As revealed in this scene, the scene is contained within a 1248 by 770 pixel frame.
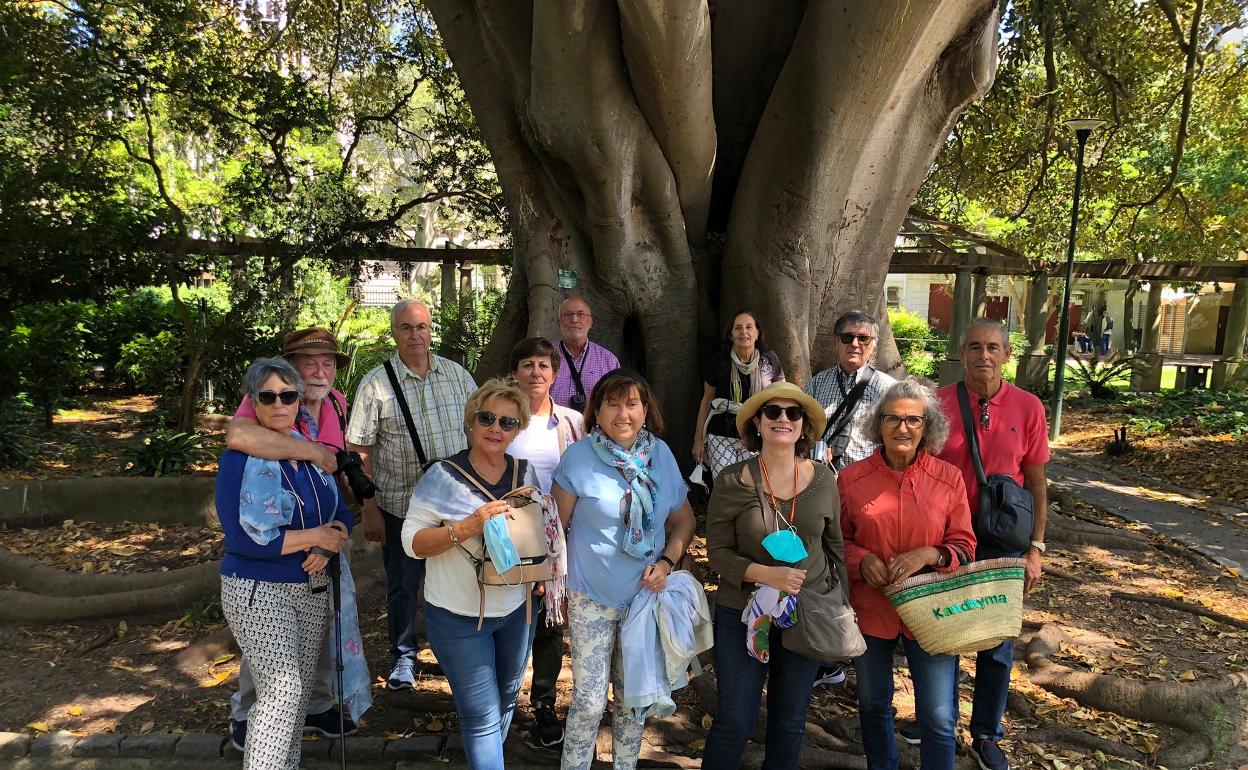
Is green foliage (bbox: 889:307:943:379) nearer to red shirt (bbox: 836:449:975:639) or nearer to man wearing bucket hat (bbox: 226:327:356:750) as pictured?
red shirt (bbox: 836:449:975:639)

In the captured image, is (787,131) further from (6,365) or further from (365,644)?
(6,365)

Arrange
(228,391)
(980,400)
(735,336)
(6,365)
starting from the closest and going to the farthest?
(980,400)
(735,336)
(6,365)
(228,391)

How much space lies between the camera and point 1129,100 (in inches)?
354

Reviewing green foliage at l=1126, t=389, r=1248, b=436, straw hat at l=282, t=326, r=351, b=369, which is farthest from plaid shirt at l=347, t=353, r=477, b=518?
green foliage at l=1126, t=389, r=1248, b=436

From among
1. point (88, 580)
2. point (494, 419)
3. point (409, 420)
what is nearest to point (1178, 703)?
point (494, 419)

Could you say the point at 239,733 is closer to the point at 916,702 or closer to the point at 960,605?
the point at 916,702

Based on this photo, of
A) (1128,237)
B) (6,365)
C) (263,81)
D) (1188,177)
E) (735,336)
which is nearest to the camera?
(735,336)

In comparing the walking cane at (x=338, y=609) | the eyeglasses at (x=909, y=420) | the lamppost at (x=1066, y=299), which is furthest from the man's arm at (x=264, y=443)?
the lamppost at (x=1066, y=299)

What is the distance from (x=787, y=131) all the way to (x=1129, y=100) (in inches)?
248

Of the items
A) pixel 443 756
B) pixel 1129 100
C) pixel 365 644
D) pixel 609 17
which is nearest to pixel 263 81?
pixel 609 17

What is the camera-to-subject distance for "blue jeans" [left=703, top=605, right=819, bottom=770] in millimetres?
2738

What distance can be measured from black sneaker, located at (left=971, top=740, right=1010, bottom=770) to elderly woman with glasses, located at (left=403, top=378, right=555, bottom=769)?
204 centimetres

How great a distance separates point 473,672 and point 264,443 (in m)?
1.10

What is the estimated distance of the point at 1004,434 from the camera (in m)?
3.22
